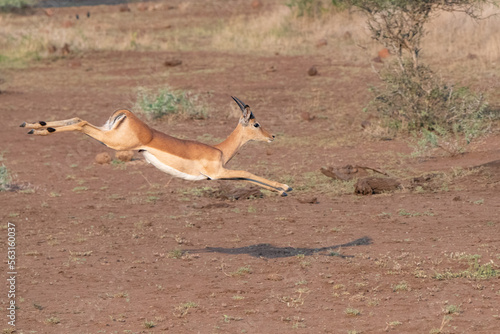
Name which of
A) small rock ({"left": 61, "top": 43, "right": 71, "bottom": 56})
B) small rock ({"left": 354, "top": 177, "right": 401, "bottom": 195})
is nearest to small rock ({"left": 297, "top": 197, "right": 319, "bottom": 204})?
small rock ({"left": 354, "top": 177, "right": 401, "bottom": 195})

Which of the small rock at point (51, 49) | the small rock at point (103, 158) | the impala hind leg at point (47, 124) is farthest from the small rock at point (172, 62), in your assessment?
the impala hind leg at point (47, 124)

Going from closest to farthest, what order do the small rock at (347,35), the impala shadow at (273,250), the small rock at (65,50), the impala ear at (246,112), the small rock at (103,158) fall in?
the impala ear at (246,112), the impala shadow at (273,250), the small rock at (103,158), the small rock at (347,35), the small rock at (65,50)

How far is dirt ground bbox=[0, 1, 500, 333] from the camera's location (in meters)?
6.81

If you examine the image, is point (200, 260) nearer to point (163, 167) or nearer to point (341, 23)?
point (163, 167)

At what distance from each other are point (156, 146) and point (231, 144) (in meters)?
0.74

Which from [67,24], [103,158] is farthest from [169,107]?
[67,24]

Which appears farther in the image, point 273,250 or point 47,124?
point 273,250

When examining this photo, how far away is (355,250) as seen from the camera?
8539 millimetres

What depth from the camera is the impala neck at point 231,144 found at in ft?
19.5

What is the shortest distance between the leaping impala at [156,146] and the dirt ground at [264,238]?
1.54 m

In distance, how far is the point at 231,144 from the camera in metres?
6.03

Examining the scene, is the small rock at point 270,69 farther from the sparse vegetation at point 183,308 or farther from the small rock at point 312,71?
the sparse vegetation at point 183,308

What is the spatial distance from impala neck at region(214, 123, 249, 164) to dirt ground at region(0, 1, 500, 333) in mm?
1508

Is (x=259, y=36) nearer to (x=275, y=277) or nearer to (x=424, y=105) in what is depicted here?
(x=424, y=105)
